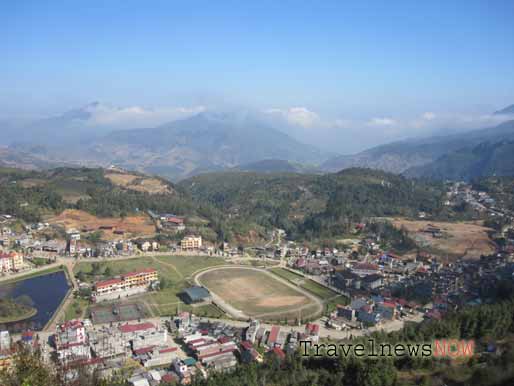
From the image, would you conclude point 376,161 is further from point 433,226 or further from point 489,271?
point 489,271

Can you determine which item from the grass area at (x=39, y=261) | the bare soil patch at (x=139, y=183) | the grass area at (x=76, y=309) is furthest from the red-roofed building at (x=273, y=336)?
the bare soil patch at (x=139, y=183)

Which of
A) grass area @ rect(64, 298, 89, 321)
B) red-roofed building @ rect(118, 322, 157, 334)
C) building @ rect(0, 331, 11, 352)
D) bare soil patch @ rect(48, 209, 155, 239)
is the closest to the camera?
building @ rect(0, 331, 11, 352)

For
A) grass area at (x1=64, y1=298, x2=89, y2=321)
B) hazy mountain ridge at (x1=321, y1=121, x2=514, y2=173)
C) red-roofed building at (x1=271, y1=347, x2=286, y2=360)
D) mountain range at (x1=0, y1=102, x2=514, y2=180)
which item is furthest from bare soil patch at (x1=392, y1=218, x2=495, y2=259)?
hazy mountain ridge at (x1=321, y1=121, x2=514, y2=173)

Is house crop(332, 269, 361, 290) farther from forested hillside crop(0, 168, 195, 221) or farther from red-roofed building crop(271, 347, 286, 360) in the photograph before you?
forested hillside crop(0, 168, 195, 221)

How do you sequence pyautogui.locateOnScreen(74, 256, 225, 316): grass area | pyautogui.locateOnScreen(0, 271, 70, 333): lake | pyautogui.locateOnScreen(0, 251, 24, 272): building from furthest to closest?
pyautogui.locateOnScreen(0, 251, 24, 272): building, pyautogui.locateOnScreen(74, 256, 225, 316): grass area, pyautogui.locateOnScreen(0, 271, 70, 333): lake

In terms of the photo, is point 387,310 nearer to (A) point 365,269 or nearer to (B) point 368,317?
(B) point 368,317
